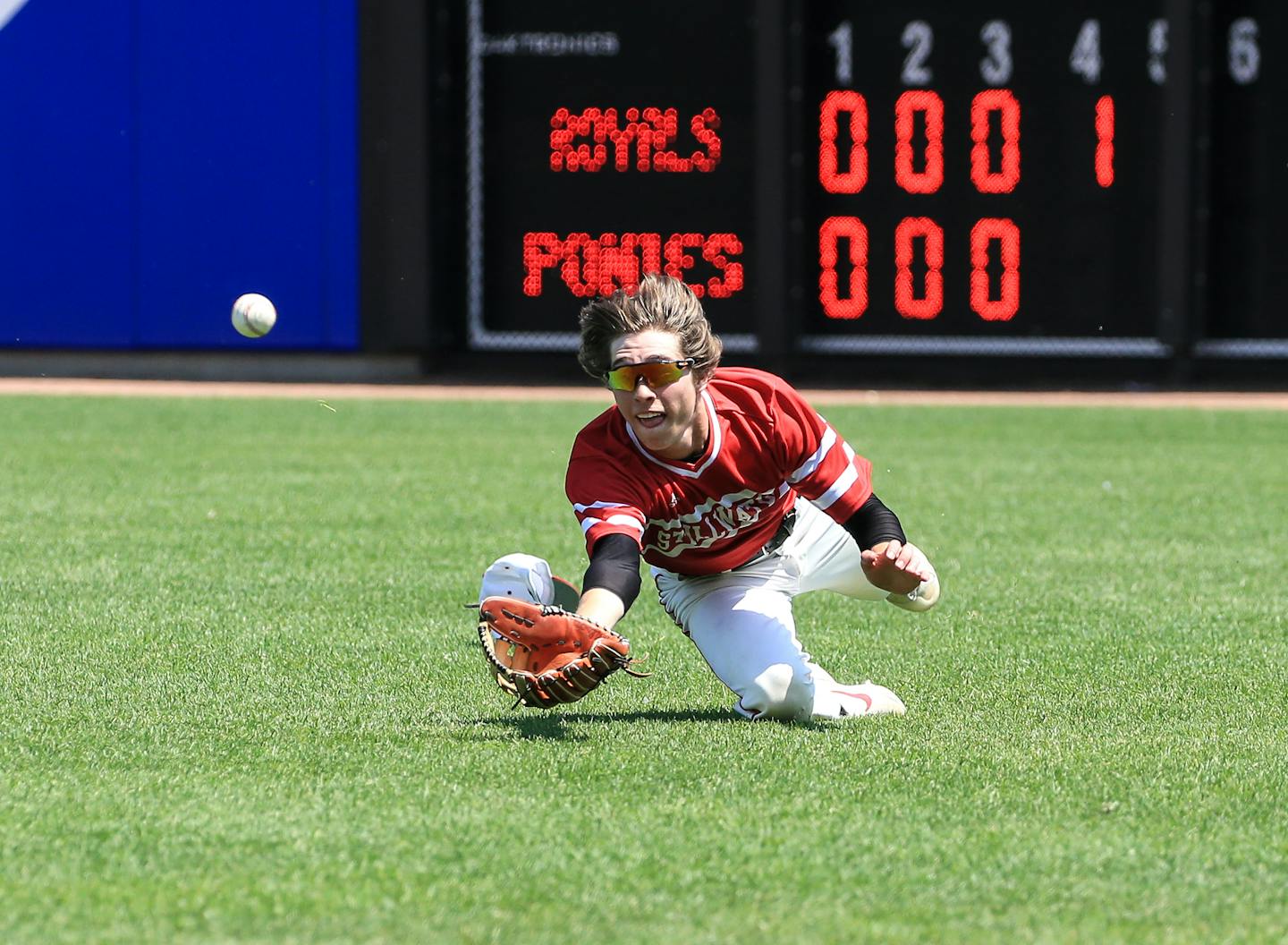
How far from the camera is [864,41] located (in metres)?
16.7

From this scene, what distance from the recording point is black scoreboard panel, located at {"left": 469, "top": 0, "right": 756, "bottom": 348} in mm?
16828

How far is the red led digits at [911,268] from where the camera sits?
16422 millimetres

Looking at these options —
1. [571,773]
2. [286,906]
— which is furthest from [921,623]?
[286,906]

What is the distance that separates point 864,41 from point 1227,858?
44.0 feet

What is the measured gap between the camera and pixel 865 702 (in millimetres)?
5457

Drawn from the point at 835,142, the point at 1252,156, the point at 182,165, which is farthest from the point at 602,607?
the point at 182,165

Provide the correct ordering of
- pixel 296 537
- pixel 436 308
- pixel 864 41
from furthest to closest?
pixel 436 308
pixel 864 41
pixel 296 537

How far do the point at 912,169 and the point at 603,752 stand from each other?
1211cm

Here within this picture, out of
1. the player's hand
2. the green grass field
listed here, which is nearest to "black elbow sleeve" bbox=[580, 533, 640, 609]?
the green grass field

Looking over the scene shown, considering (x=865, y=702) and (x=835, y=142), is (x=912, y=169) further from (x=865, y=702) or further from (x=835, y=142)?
(x=865, y=702)

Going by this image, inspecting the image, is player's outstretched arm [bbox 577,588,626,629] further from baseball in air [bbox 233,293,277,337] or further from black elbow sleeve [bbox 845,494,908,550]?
baseball in air [bbox 233,293,277,337]

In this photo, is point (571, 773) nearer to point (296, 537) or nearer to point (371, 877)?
point (371, 877)

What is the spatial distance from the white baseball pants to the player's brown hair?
0.70m

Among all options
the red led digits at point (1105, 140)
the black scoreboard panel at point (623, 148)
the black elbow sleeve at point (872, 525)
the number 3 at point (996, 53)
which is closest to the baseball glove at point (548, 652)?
the black elbow sleeve at point (872, 525)
